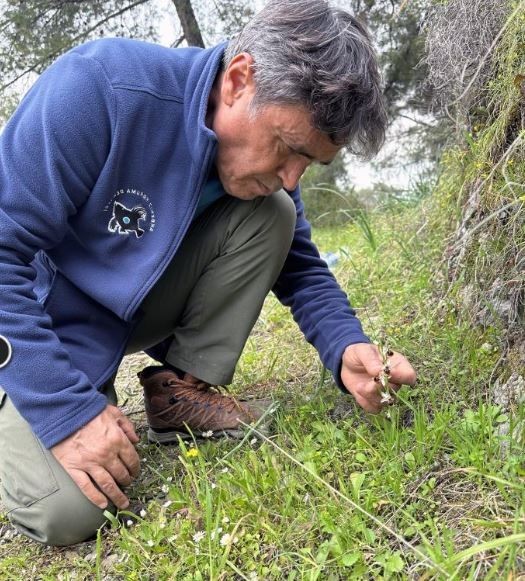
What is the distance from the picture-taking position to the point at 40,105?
60.1 inches

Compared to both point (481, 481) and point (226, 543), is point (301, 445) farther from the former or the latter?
point (481, 481)

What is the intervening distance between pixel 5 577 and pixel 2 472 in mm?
289

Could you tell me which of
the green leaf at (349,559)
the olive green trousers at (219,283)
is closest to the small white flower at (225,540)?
the green leaf at (349,559)

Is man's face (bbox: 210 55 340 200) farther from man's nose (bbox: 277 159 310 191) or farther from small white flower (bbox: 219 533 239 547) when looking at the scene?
small white flower (bbox: 219 533 239 547)

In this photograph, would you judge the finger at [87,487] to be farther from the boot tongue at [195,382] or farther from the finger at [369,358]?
the finger at [369,358]

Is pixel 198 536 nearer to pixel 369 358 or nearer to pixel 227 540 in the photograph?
pixel 227 540

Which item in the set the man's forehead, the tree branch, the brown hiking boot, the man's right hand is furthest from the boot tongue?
the tree branch

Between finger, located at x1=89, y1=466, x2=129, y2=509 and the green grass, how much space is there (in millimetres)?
44

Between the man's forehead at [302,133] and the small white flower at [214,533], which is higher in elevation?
the man's forehead at [302,133]

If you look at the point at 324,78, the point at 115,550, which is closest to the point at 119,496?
the point at 115,550

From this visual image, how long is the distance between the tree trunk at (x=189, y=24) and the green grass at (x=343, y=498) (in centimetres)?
526

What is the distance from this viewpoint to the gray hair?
1468mm

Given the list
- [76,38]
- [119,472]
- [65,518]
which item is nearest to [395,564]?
[119,472]

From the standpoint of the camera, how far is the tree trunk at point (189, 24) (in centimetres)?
638
